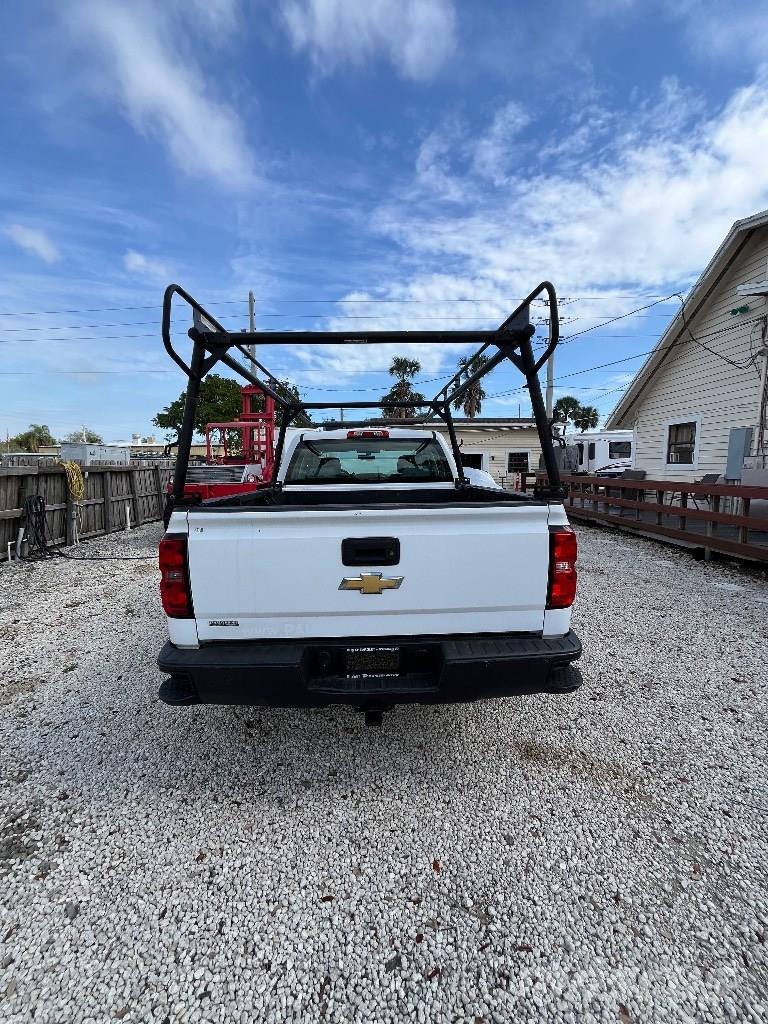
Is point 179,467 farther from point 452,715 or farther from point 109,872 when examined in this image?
point 452,715

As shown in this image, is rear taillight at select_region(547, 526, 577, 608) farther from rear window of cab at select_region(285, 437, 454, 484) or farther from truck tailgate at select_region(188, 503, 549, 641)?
rear window of cab at select_region(285, 437, 454, 484)

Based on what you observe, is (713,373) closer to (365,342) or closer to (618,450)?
(365,342)

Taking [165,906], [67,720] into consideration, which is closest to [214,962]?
[165,906]

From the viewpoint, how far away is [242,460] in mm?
10289

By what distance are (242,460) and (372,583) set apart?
28.8 feet

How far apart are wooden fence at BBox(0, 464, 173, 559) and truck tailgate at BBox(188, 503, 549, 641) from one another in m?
7.11

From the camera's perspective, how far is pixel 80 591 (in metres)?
5.91

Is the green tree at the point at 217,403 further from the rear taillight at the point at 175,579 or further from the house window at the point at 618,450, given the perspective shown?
the rear taillight at the point at 175,579

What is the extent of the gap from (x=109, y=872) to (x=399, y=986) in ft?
3.92

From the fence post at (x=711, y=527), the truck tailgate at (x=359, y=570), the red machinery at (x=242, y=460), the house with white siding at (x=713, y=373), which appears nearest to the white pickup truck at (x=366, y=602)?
the truck tailgate at (x=359, y=570)

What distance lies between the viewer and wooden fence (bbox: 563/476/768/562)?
6.59m

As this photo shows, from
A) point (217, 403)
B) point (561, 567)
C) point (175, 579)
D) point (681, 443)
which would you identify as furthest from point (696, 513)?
point (217, 403)

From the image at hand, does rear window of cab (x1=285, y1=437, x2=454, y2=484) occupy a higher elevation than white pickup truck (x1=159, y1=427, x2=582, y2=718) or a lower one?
higher

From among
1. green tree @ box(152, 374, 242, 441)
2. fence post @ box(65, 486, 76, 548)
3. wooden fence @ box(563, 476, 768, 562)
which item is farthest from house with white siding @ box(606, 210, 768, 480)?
green tree @ box(152, 374, 242, 441)
